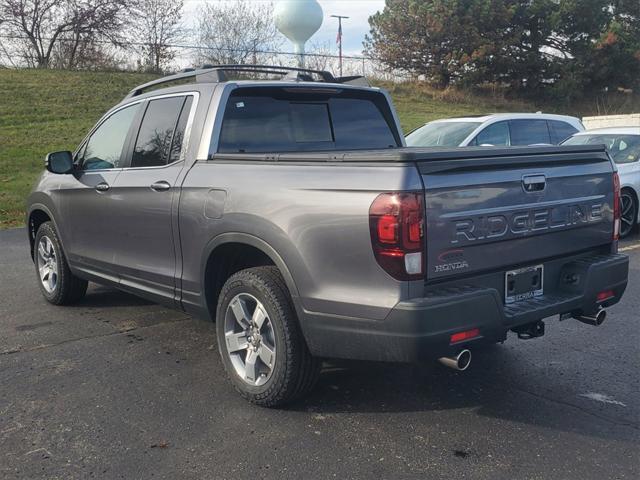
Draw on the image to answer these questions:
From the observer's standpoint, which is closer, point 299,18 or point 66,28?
point 299,18

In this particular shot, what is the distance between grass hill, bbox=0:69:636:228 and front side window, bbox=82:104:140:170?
6898mm

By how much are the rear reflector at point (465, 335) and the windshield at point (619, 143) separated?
743cm

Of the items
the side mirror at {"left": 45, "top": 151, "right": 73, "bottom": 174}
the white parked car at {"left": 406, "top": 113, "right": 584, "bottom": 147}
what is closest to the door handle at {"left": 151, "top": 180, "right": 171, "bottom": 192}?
the side mirror at {"left": 45, "top": 151, "right": 73, "bottom": 174}

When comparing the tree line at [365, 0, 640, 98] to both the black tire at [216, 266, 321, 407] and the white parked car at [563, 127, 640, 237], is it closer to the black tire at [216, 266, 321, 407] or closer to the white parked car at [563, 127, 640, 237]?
the white parked car at [563, 127, 640, 237]

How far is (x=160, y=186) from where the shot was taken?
4445 mm

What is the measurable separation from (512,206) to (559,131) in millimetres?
9030

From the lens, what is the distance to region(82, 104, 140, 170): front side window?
517cm

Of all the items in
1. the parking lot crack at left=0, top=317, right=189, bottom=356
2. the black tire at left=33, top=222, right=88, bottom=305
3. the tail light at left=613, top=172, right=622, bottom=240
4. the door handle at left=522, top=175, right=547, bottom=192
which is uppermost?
the door handle at left=522, top=175, right=547, bottom=192

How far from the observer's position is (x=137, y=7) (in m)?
29.8

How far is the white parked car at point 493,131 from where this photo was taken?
34.5 feet

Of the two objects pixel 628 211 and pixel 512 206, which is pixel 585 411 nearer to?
pixel 512 206

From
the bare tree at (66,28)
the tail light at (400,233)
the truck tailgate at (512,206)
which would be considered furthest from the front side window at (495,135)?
the bare tree at (66,28)

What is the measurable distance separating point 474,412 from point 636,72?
41.7m

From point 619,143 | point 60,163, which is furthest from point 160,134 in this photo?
point 619,143
